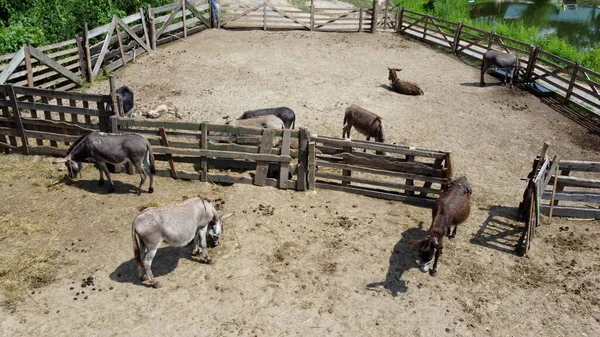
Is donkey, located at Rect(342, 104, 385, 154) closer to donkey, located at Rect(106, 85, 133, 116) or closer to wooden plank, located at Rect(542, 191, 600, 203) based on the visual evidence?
wooden plank, located at Rect(542, 191, 600, 203)

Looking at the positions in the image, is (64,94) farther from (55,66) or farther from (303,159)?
(303,159)

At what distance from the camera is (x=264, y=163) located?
34.7ft

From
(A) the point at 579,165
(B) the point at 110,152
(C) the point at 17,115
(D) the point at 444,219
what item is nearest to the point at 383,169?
(D) the point at 444,219

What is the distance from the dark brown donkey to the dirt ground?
1.51 ft

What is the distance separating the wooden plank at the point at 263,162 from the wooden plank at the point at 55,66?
29.3 feet

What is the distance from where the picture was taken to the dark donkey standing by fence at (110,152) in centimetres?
981

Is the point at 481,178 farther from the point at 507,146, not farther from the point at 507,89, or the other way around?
the point at 507,89

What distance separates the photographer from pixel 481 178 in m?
11.6

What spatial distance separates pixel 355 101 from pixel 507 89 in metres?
6.25

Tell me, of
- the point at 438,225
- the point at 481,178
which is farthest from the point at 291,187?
the point at 481,178

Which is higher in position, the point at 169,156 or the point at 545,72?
the point at 545,72

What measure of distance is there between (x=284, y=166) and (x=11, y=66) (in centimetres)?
919

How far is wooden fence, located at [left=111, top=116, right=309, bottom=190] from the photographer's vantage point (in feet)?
34.2

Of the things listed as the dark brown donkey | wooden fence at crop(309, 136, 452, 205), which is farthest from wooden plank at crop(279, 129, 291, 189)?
the dark brown donkey
